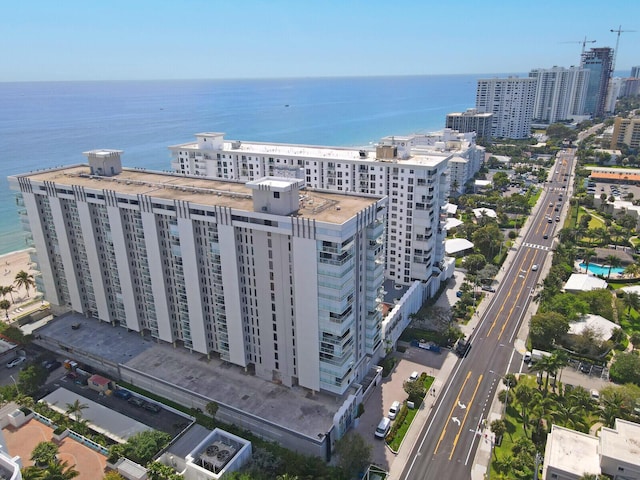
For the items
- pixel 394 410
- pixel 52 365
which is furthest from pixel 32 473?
pixel 394 410

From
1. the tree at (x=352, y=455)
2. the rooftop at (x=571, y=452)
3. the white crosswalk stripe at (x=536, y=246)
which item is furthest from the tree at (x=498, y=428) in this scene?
the white crosswalk stripe at (x=536, y=246)

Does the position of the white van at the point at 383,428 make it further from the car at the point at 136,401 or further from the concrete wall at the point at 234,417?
the car at the point at 136,401

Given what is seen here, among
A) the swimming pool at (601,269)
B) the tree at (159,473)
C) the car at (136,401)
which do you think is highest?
the tree at (159,473)

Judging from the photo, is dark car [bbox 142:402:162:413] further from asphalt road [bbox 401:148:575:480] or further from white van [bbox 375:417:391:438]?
asphalt road [bbox 401:148:575:480]

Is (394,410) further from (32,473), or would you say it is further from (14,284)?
(14,284)

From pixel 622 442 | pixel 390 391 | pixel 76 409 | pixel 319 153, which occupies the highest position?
pixel 319 153

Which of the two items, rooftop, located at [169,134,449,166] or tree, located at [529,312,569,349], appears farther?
rooftop, located at [169,134,449,166]

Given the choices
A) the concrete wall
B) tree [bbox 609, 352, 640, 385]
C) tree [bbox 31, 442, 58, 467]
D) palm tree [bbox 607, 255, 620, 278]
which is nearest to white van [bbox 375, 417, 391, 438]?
the concrete wall
